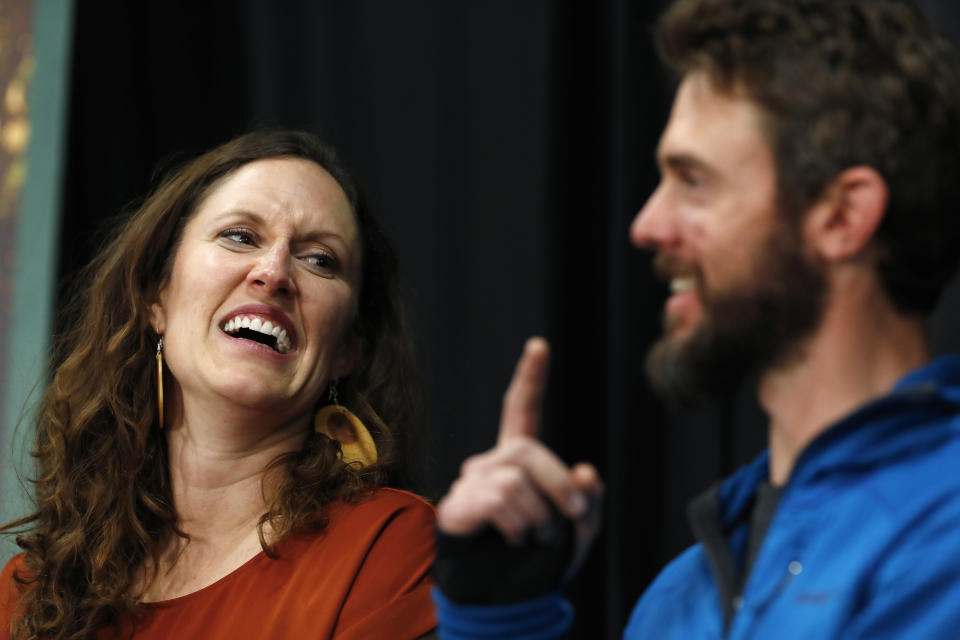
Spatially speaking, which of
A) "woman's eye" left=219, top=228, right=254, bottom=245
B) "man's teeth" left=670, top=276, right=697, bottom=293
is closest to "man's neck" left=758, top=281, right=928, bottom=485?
"man's teeth" left=670, top=276, right=697, bottom=293

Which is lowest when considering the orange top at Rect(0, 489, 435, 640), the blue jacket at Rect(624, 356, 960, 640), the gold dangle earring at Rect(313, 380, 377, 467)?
the orange top at Rect(0, 489, 435, 640)

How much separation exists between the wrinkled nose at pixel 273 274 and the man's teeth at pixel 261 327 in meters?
0.05

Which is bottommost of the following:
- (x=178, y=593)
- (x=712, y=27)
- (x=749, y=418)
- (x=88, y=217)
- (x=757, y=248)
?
(x=178, y=593)

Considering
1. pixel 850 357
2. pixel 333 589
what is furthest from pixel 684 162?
pixel 333 589

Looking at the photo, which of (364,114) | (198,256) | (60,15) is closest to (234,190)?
(198,256)

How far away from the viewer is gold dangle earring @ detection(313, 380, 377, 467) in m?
1.78

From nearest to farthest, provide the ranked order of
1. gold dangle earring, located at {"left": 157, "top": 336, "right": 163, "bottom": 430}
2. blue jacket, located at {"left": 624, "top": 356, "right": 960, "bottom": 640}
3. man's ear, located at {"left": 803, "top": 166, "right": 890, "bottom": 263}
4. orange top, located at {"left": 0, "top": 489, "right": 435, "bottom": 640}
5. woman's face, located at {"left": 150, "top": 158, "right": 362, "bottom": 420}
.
Answer: blue jacket, located at {"left": 624, "top": 356, "right": 960, "bottom": 640}, man's ear, located at {"left": 803, "top": 166, "right": 890, "bottom": 263}, orange top, located at {"left": 0, "top": 489, "right": 435, "bottom": 640}, woman's face, located at {"left": 150, "top": 158, "right": 362, "bottom": 420}, gold dangle earring, located at {"left": 157, "top": 336, "right": 163, "bottom": 430}

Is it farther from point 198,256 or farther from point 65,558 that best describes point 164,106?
point 65,558

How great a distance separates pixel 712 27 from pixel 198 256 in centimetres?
96

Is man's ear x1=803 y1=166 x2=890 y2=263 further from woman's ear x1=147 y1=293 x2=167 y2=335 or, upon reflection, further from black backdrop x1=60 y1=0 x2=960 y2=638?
Answer: woman's ear x1=147 y1=293 x2=167 y2=335

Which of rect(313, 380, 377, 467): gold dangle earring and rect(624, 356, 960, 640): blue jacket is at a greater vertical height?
rect(624, 356, 960, 640): blue jacket

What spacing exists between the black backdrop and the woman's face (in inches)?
12.8

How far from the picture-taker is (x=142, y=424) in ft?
6.00

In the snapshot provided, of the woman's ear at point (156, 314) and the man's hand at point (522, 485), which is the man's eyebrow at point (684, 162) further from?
the woman's ear at point (156, 314)
